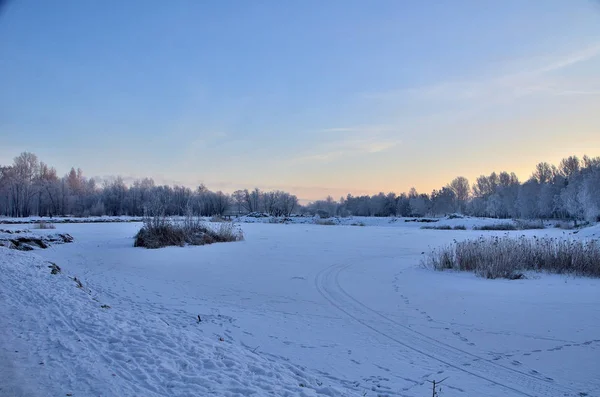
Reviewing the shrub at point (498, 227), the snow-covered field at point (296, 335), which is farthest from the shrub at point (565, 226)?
the snow-covered field at point (296, 335)

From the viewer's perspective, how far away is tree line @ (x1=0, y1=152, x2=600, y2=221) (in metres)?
58.1

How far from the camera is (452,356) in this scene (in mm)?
4504

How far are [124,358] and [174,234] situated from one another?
15589 millimetres

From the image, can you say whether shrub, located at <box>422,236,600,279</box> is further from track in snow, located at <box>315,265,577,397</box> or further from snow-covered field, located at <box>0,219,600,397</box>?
track in snow, located at <box>315,265,577,397</box>

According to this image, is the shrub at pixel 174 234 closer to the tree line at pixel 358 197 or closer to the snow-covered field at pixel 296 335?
the snow-covered field at pixel 296 335

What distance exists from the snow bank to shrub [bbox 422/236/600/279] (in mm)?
8096

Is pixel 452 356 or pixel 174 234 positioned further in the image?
pixel 174 234

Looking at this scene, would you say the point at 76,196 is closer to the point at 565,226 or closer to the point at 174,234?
the point at 174,234

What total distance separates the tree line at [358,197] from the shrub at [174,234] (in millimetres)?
28558

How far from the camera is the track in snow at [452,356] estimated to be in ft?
12.1

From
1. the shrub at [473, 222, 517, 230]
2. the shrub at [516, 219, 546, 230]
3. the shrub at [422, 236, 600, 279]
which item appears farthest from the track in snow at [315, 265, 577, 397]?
the shrub at [516, 219, 546, 230]

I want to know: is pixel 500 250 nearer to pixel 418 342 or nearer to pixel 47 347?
pixel 418 342

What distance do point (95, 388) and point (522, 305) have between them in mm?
7161

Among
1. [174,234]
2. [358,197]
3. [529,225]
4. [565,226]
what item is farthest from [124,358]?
[358,197]
